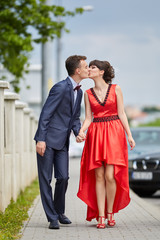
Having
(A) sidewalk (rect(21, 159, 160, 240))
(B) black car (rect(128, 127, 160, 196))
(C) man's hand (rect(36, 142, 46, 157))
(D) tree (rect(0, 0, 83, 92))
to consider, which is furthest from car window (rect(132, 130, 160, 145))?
(C) man's hand (rect(36, 142, 46, 157))

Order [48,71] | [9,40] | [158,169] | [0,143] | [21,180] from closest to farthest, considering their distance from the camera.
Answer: [0,143] → [21,180] → [158,169] → [9,40] → [48,71]

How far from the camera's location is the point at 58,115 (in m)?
7.28

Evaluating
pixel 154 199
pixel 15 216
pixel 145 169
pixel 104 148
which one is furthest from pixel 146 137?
pixel 104 148

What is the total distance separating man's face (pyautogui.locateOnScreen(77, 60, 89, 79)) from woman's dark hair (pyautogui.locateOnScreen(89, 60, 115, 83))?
0.15m

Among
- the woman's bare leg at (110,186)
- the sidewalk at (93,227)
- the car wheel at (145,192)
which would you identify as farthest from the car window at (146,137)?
the woman's bare leg at (110,186)

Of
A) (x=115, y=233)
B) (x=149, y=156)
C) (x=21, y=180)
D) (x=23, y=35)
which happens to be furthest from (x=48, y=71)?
(x=115, y=233)

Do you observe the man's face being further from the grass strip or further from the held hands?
the grass strip

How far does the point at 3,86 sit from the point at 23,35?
9.50 m

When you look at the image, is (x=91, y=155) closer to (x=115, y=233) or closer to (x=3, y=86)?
(x=115, y=233)

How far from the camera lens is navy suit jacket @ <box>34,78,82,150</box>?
7.17 metres

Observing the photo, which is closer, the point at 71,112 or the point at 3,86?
the point at 71,112

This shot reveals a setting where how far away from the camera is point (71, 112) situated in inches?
289

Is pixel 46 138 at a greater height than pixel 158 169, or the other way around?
pixel 46 138

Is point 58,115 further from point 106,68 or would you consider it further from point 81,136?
point 106,68
